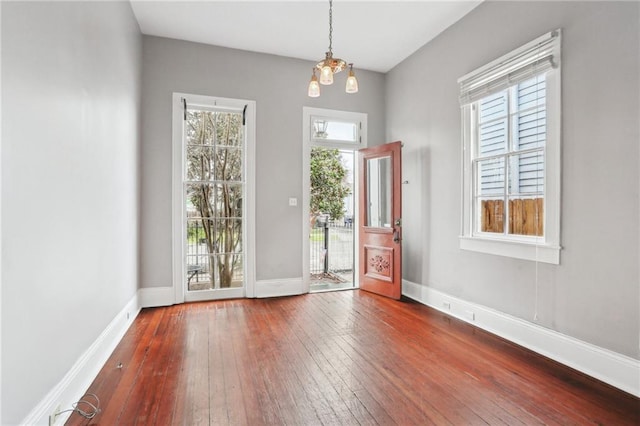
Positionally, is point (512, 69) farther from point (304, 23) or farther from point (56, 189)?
point (56, 189)

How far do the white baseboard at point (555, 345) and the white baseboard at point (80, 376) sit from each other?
333 cm

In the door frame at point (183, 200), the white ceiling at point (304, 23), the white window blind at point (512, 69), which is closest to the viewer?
the white window blind at point (512, 69)

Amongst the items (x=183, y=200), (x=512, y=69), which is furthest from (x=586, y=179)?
(x=183, y=200)

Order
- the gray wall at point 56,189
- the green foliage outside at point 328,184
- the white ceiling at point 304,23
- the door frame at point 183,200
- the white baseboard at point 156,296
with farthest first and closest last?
the green foliage outside at point 328,184
the door frame at point 183,200
the white baseboard at point 156,296
the white ceiling at point 304,23
the gray wall at point 56,189

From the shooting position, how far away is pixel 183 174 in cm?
422

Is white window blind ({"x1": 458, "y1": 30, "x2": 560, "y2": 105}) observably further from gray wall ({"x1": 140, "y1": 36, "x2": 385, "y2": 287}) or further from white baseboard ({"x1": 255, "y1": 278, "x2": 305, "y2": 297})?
white baseboard ({"x1": 255, "y1": 278, "x2": 305, "y2": 297})

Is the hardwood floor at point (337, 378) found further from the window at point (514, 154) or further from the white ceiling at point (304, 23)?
the white ceiling at point (304, 23)

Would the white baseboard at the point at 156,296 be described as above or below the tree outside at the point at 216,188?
below

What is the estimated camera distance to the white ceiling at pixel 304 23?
3.44 meters

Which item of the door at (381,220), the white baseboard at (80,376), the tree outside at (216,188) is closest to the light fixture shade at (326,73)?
the door at (381,220)

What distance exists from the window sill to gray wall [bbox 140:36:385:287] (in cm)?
220

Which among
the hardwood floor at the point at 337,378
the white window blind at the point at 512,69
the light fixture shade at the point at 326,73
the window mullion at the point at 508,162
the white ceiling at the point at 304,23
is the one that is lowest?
the hardwood floor at the point at 337,378

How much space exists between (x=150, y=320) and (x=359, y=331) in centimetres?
220

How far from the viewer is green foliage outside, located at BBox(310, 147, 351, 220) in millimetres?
7258
